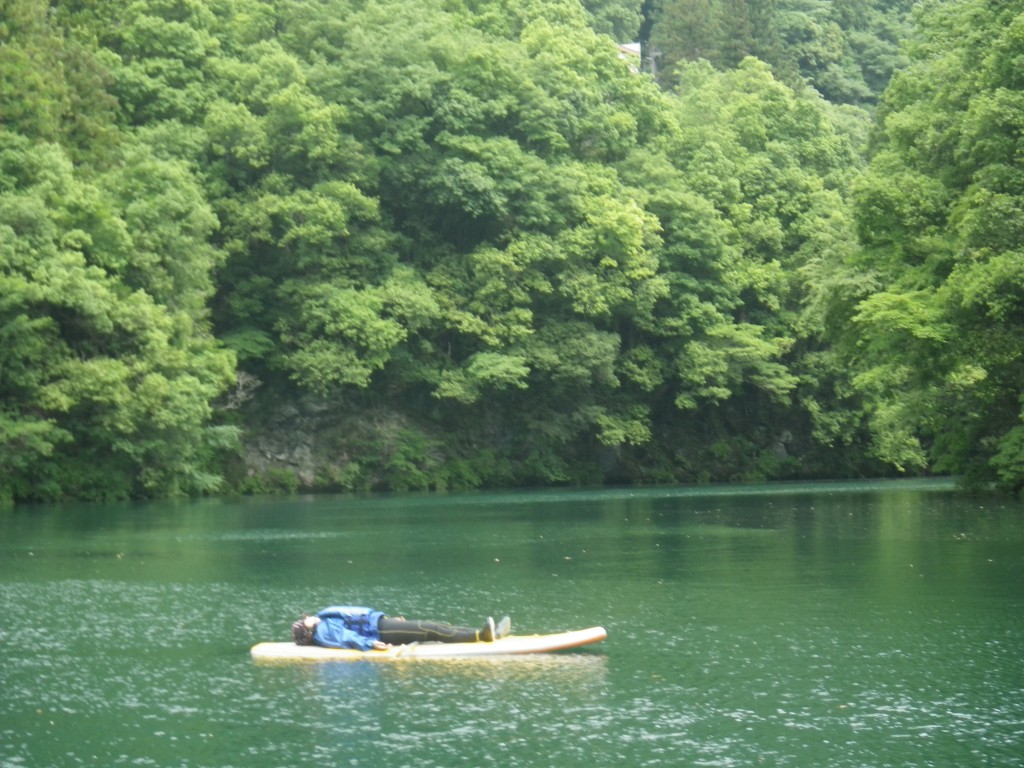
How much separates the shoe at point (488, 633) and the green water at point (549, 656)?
415 mm

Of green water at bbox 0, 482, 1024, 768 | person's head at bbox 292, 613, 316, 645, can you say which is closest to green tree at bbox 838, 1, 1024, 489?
green water at bbox 0, 482, 1024, 768

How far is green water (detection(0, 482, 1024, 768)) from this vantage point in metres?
15.5

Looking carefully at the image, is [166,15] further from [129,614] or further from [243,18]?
[129,614]

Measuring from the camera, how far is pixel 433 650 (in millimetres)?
19703

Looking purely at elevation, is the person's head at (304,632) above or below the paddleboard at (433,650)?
above

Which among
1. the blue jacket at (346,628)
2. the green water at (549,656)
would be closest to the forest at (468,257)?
the green water at (549,656)

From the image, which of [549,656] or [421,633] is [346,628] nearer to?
[421,633]

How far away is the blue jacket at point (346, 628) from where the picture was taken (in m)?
19.9

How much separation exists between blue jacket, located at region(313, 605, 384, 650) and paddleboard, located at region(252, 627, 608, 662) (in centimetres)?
9

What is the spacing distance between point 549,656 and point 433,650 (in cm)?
145

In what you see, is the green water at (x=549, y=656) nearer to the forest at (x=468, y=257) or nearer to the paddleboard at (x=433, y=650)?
the paddleboard at (x=433, y=650)

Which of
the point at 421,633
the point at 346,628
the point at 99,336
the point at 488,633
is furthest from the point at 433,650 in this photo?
the point at 99,336

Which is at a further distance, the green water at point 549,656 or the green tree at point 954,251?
the green tree at point 954,251

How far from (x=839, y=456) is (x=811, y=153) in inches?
546
